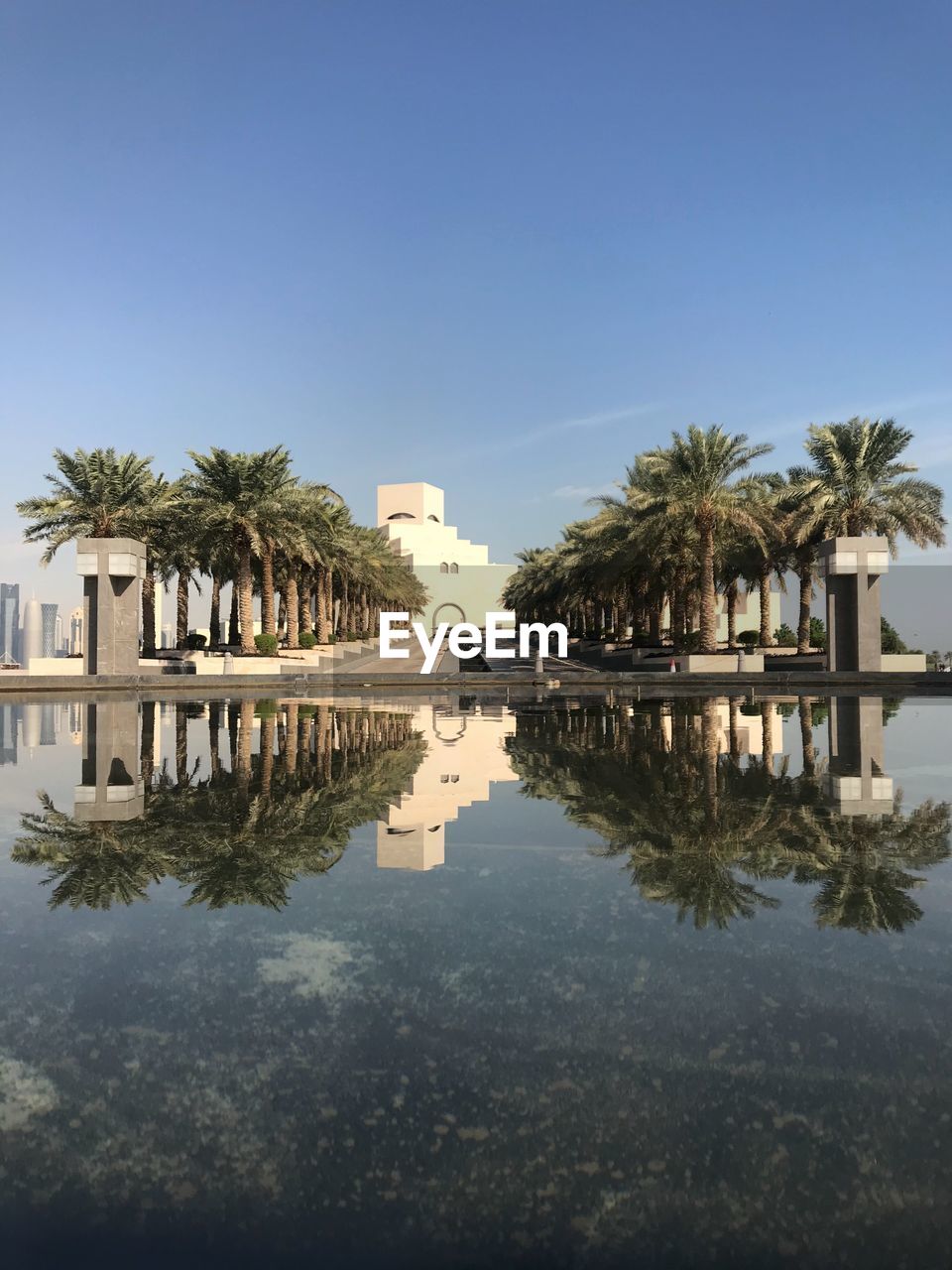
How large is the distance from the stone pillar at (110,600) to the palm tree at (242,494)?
13.2ft

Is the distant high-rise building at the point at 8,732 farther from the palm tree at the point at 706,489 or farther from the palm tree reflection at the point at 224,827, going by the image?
the palm tree at the point at 706,489

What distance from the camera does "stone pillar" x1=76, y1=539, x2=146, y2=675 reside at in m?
28.4

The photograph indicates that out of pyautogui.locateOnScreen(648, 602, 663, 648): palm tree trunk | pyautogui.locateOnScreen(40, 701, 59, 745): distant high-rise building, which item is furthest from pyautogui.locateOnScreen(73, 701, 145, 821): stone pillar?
pyautogui.locateOnScreen(648, 602, 663, 648): palm tree trunk

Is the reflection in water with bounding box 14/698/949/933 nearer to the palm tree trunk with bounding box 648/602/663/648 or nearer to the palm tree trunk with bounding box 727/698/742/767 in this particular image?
the palm tree trunk with bounding box 727/698/742/767

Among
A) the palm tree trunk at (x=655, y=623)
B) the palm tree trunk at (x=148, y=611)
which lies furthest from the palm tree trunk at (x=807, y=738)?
the palm tree trunk at (x=148, y=611)

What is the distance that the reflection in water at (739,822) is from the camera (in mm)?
3945

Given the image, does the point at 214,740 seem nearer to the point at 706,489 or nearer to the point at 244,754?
the point at 244,754

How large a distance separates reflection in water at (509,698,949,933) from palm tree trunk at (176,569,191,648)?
31.2 m

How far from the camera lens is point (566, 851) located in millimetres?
4836

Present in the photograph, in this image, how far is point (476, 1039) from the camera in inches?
96.8

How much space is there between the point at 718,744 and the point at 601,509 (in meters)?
27.7

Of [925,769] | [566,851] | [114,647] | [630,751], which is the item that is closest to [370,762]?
[630,751]

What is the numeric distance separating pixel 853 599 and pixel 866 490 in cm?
511

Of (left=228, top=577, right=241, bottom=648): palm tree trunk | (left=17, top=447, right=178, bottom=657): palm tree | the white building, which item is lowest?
(left=228, top=577, right=241, bottom=648): palm tree trunk
